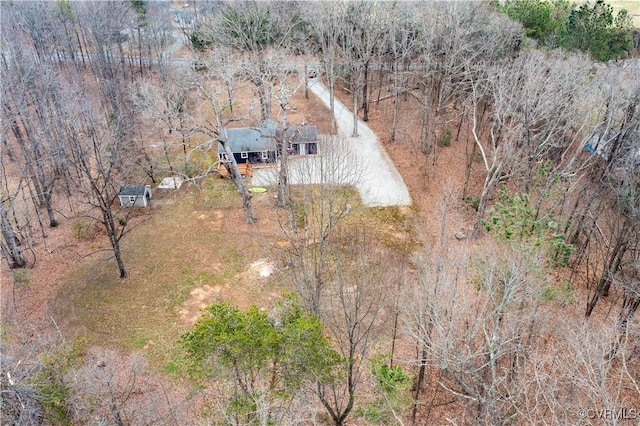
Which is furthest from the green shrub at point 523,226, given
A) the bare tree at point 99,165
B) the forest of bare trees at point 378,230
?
the bare tree at point 99,165

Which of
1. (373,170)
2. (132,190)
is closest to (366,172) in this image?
(373,170)

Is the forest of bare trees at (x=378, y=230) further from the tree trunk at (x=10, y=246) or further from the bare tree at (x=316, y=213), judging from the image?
the bare tree at (x=316, y=213)

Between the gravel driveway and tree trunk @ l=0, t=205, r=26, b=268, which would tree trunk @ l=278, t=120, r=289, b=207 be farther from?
tree trunk @ l=0, t=205, r=26, b=268

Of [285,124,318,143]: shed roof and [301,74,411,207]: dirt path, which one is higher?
[285,124,318,143]: shed roof

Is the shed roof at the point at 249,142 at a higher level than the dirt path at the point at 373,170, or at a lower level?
higher

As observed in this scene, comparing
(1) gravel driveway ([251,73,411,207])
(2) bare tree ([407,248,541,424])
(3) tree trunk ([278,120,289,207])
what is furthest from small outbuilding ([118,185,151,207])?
(2) bare tree ([407,248,541,424])

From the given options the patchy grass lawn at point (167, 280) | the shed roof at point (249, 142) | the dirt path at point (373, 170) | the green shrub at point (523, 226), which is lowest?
the patchy grass lawn at point (167, 280)
